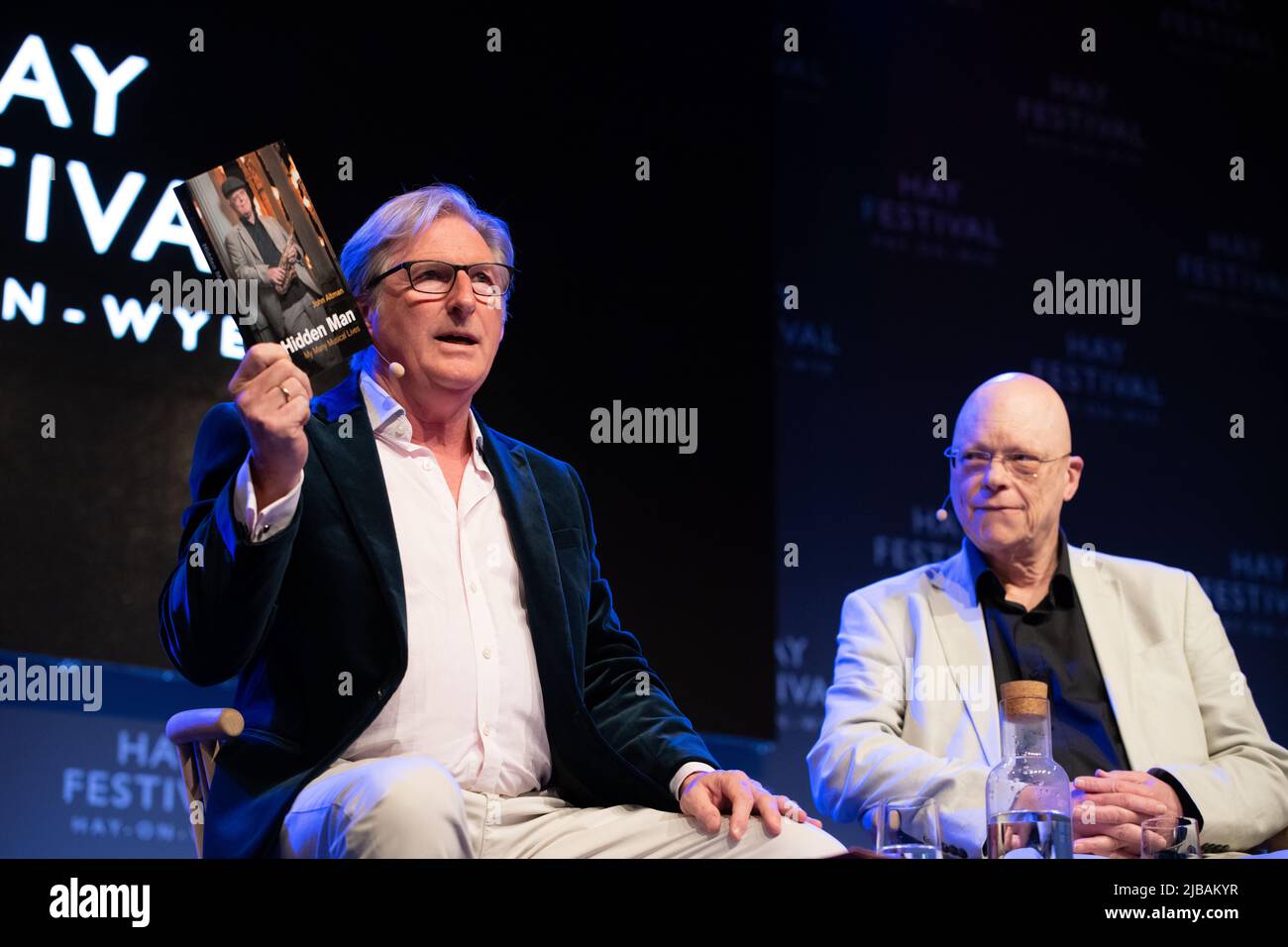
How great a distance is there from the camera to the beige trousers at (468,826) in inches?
89.5

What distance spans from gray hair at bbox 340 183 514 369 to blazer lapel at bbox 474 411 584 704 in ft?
1.17

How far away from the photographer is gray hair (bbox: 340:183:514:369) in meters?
3.10

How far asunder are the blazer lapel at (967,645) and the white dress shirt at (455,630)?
3.30ft

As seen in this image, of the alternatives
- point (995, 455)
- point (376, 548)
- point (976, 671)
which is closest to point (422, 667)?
point (376, 548)

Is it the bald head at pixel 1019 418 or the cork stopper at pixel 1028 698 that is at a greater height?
the bald head at pixel 1019 418

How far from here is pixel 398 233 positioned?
10.2ft

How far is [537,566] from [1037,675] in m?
1.35

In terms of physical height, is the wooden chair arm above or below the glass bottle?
above

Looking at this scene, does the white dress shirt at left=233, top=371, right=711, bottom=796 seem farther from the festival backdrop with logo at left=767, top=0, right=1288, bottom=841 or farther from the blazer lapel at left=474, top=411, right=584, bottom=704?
the festival backdrop with logo at left=767, top=0, right=1288, bottom=841

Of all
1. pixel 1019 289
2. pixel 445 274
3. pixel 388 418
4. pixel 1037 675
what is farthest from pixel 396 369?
pixel 1019 289

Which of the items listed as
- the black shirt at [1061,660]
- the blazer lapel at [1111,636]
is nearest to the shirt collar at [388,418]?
the black shirt at [1061,660]

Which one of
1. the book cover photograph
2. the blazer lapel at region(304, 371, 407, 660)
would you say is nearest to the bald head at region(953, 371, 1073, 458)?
the blazer lapel at region(304, 371, 407, 660)

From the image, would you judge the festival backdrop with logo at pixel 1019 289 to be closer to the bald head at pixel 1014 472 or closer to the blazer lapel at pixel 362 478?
the bald head at pixel 1014 472
